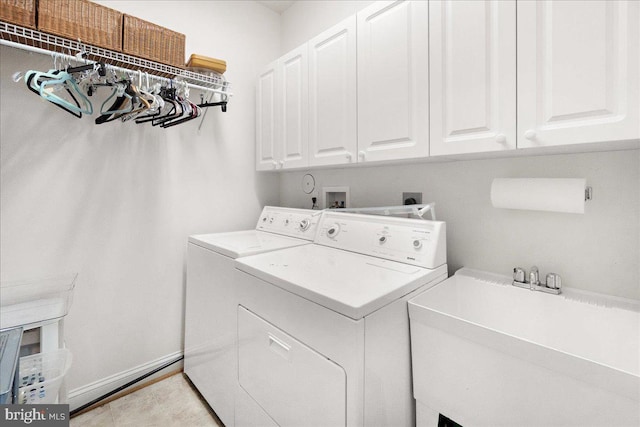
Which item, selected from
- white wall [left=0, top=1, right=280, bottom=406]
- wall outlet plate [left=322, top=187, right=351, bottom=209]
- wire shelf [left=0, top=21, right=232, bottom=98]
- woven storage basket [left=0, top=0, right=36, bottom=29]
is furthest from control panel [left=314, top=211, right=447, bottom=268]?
woven storage basket [left=0, top=0, right=36, bottom=29]

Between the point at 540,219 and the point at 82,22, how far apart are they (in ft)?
7.46

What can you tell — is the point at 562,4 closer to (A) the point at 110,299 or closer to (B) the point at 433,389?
(B) the point at 433,389

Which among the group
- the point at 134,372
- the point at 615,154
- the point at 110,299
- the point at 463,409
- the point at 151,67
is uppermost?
the point at 151,67

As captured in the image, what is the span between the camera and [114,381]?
6.01ft

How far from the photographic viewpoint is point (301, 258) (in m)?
1.45

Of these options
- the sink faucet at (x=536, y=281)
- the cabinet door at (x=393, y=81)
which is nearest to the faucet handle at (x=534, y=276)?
the sink faucet at (x=536, y=281)

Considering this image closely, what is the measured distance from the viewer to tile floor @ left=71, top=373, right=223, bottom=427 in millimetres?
1646

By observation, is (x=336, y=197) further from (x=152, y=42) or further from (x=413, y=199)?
(x=152, y=42)

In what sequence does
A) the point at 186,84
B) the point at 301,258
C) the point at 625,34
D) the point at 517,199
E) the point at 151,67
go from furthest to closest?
the point at 186,84
the point at 151,67
the point at 301,258
the point at 517,199
the point at 625,34

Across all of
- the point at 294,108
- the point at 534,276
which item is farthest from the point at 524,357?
the point at 294,108

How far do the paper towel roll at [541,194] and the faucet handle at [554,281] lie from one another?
0.29 metres

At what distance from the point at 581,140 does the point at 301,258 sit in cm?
114

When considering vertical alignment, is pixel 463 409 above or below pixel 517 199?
below

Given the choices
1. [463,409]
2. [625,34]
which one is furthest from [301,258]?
[625,34]
